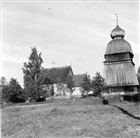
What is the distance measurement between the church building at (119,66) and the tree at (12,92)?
20.2 m

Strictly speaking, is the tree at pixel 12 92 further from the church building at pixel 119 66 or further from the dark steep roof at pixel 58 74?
the church building at pixel 119 66

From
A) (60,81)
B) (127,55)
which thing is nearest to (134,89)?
(127,55)

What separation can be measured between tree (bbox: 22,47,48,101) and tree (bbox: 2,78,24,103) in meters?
4.55

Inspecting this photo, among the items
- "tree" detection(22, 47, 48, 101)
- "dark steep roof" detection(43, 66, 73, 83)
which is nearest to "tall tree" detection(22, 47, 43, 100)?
"tree" detection(22, 47, 48, 101)

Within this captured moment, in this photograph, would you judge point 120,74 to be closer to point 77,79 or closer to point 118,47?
point 118,47

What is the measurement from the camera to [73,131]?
849 cm

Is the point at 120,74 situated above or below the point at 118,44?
below

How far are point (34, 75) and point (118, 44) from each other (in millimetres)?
21275

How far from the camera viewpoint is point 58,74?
54.3 m

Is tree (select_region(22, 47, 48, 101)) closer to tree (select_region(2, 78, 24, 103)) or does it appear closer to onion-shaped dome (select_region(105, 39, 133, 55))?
tree (select_region(2, 78, 24, 103))

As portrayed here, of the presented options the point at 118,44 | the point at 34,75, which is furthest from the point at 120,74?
the point at 34,75

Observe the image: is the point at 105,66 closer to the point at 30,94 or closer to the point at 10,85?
the point at 30,94

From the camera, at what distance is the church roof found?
44.8 m

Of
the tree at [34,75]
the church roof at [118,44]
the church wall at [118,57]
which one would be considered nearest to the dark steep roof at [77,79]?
the church wall at [118,57]
